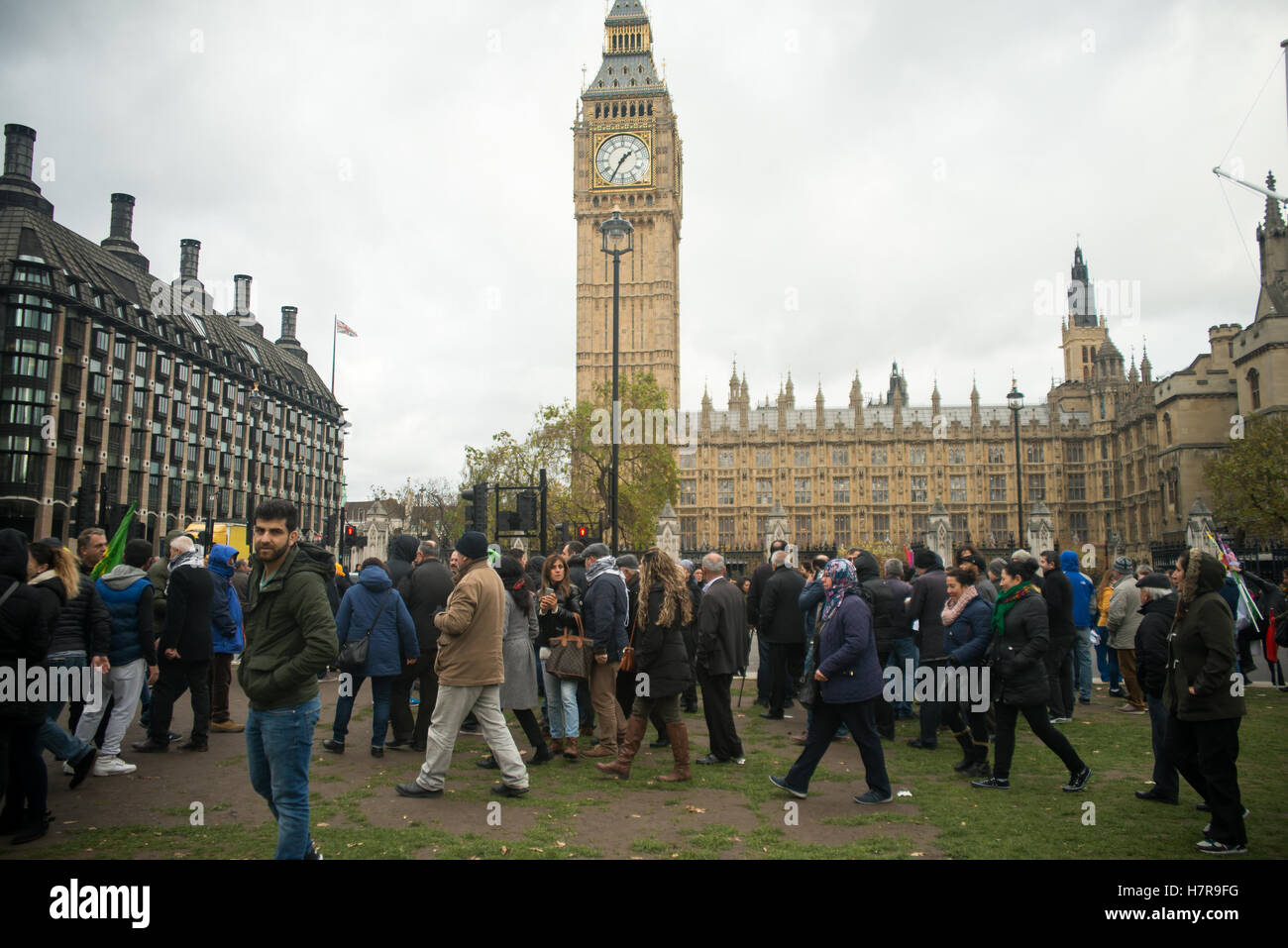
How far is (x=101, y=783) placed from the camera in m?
6.84

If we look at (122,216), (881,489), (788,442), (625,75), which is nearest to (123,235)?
(122,216)

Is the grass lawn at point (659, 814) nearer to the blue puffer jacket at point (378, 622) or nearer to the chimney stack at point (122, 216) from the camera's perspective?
the blue puffer jacket at point (378, 622)

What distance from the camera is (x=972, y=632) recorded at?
25.6 ft

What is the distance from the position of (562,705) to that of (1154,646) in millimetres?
5241

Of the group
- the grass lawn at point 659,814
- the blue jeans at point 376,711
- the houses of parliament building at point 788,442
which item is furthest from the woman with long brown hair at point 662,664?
the houses of parliament building at point 788,442

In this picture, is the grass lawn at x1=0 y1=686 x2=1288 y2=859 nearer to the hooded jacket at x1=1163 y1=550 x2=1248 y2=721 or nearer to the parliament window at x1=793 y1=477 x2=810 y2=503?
the hooded jacket at x1=1163 y1=550 x2=1248 y2=721

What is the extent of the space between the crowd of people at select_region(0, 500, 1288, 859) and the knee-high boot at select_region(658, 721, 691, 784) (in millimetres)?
20

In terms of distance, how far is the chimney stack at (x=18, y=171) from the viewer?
47.0 metres

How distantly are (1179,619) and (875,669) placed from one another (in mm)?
2131

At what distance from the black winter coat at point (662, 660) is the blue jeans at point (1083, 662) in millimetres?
7040

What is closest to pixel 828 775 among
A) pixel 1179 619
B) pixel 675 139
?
pixel 1179 619

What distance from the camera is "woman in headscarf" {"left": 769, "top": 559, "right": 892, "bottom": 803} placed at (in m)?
6.45

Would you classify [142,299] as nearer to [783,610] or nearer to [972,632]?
[783,610]
